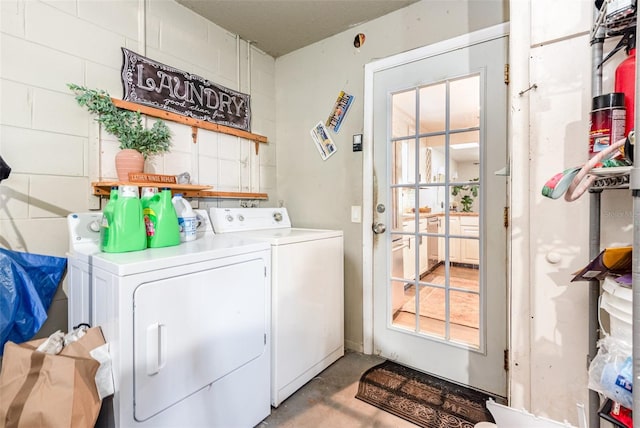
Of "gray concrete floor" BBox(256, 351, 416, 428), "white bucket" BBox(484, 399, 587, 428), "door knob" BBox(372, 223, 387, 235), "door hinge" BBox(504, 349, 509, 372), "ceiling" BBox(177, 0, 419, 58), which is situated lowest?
"gray concrete floor" BBox(256, 351, 416, 428)

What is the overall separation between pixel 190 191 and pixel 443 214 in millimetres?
1761

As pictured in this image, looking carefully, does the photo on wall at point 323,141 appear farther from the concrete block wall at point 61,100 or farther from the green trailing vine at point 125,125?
the green trailing vine at point 125,125

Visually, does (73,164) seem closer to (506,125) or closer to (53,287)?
(53,287)

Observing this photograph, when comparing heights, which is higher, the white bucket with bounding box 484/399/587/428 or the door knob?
the door knob

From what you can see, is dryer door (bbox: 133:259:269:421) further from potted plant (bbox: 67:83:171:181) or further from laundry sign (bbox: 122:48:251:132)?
laundry sign (bbox: 122:48:251:132)

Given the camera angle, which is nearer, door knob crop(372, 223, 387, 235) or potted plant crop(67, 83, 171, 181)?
potted plant crop(67, 83, 171, 181)

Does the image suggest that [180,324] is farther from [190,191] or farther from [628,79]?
[628,79]

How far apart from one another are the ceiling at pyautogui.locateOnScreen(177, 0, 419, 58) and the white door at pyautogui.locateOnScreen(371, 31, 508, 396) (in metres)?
0.44

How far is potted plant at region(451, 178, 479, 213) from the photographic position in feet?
5.97

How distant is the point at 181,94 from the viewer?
2002mm

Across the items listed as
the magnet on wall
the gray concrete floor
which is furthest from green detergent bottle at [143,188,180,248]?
the magnet on wall

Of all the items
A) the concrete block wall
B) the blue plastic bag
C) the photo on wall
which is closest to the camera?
the blue plastic bag

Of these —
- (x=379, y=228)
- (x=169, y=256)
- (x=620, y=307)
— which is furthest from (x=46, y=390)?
(x=379, y=228)

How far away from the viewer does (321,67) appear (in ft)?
8.00
